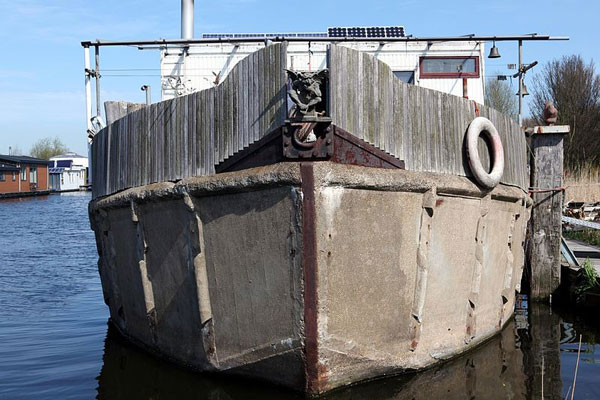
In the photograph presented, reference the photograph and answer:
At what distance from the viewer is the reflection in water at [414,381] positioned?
7238 millimetres

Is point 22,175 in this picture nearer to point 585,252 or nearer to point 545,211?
point 585,252

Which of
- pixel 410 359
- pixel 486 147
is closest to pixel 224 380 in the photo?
pixel 410 359

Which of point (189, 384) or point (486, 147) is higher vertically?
point (486, 147)

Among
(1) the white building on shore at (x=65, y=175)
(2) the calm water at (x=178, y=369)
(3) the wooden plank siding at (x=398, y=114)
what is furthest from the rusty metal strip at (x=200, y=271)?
(1) the white building on shore at (x=65, y=175)

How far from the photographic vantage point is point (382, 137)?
24.1 feet

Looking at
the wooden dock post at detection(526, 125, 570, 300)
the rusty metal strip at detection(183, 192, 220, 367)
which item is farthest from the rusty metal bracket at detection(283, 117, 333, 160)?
the wooden dock post at detection(526, 125, 570, 300)

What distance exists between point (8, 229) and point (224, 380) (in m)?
27.4

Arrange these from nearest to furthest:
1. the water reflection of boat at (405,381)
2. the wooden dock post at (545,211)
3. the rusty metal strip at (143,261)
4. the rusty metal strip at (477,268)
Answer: the water reflection of boat at (405,381) < the rusty metal strip at (143,261) < the rusty metal strip at (477,268) < the wooden dock post at (545,211)

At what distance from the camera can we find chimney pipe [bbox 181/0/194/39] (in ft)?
47.0

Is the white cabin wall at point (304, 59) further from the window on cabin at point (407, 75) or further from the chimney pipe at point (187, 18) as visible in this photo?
the chimney pipe at point (187, 18)

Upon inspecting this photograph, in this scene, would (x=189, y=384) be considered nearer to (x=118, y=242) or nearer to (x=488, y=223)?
(x=118, y=242)

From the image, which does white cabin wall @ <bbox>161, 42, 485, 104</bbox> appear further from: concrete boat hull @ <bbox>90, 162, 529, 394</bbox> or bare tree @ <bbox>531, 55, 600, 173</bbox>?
bare tree @ <bbox>531, 55, 600, 173</bbox>

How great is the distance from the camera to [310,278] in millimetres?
6637

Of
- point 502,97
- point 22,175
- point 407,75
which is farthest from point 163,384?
point 22,175
